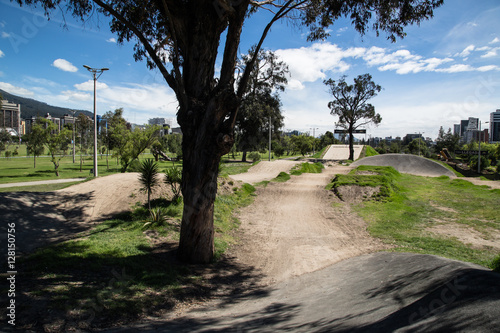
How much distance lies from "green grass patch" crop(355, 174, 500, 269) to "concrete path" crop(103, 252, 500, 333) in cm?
115

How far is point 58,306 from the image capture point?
3736 millimetres

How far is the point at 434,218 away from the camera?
415 inches

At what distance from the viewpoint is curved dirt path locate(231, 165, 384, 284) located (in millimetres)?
7199

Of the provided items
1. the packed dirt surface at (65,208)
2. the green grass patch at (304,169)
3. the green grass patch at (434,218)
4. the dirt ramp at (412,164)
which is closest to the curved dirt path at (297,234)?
the green grass patch at (434,218)

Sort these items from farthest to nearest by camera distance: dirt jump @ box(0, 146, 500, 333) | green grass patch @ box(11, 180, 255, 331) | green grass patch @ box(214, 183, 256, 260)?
green grass patch @ box(214, 183, 256, 260)
green grass patch @ box(11, 180, 255, 331)
dirt jump @ box(0, 146, 500, 333)

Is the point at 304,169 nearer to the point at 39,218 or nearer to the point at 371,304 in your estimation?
the point at 39,218

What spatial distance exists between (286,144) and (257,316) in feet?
210

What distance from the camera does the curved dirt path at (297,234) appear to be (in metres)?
7.20

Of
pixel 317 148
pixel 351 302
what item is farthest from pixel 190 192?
pixel 317 148

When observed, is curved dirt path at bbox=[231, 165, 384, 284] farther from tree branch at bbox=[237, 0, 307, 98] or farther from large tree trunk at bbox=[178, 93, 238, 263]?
tree branch at bbox=[237, 0, 307, 98]

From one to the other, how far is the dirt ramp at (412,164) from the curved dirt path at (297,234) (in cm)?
1730

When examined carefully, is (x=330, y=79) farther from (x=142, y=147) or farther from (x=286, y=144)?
(x=286, y=144)

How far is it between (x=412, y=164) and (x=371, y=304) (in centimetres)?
3040

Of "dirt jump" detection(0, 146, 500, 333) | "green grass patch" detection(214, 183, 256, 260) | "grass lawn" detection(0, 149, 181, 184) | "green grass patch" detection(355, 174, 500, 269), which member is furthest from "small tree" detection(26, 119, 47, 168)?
"green grass patch" detection(355, 174, 500, 269)
